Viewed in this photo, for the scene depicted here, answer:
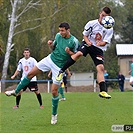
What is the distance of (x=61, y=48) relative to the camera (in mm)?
10852

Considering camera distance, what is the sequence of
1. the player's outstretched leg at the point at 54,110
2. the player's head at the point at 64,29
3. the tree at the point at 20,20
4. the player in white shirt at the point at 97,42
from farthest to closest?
the tree at the point at 20,20 → the player in white shirt at the point at 97,42 → the player's outstretched leg at the point at 54,110 → the player's head at the point at 64,29

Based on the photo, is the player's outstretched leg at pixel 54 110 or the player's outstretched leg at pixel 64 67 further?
the player's outstretched leg at pixel 54 110

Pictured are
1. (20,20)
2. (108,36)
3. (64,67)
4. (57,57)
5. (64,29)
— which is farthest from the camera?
(20,20)

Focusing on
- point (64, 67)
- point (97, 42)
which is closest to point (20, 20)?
point (97, 42)

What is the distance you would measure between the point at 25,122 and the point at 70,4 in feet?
94.0

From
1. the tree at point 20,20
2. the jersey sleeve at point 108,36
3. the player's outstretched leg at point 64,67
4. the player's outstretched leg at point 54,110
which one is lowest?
the player's outstretched leg at point 54,110

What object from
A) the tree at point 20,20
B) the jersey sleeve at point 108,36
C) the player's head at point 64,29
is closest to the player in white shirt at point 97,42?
the jersey sleeve at point 108,36

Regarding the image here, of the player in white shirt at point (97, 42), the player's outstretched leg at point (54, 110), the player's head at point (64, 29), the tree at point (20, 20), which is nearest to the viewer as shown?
the player's head at point (64, 29)

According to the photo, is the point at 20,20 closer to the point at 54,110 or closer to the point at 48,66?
the point at 48,66

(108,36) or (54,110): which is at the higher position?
(108,36)

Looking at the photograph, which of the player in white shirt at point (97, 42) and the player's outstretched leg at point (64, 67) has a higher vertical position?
the player in white shirt at point (97, 42)

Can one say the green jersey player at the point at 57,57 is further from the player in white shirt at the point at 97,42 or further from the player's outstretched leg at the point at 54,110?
the player in white shirt at the point at 97,42

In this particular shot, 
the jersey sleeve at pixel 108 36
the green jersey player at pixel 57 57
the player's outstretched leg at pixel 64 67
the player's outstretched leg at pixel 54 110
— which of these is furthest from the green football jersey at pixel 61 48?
the player's outstretched leg at pixel 54 110

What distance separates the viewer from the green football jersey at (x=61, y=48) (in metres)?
10.8
